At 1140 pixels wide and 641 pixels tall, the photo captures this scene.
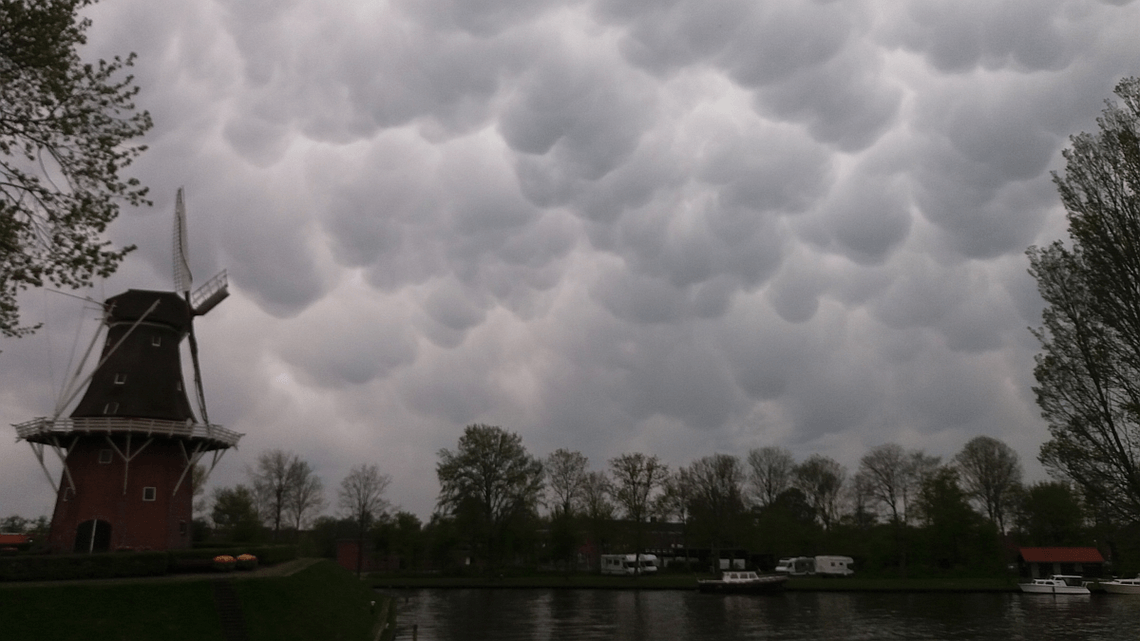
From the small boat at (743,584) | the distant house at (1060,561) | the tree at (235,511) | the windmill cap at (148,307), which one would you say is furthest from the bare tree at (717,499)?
the windmill cap at (148,307)

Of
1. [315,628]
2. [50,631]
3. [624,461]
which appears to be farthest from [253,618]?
[624,461]

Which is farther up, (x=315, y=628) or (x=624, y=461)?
(x=624, y=461)

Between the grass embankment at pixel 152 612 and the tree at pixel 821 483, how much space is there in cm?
10198

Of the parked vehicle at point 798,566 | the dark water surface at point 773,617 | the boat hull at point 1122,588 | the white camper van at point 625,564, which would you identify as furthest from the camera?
the white camper van at point 625,564

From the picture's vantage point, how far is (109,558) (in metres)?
30.2

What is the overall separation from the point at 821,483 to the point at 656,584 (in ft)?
162

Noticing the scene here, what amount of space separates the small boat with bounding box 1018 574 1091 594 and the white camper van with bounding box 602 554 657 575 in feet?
148

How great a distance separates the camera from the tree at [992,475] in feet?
317

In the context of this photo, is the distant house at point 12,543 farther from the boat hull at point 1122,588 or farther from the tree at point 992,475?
the tree at point 992,475

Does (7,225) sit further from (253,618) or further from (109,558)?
(109,558)

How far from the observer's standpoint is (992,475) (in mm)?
97500

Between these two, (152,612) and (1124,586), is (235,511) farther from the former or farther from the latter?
(1124,586)

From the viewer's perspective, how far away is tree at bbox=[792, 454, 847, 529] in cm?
11831

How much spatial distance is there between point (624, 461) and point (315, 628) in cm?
6779
